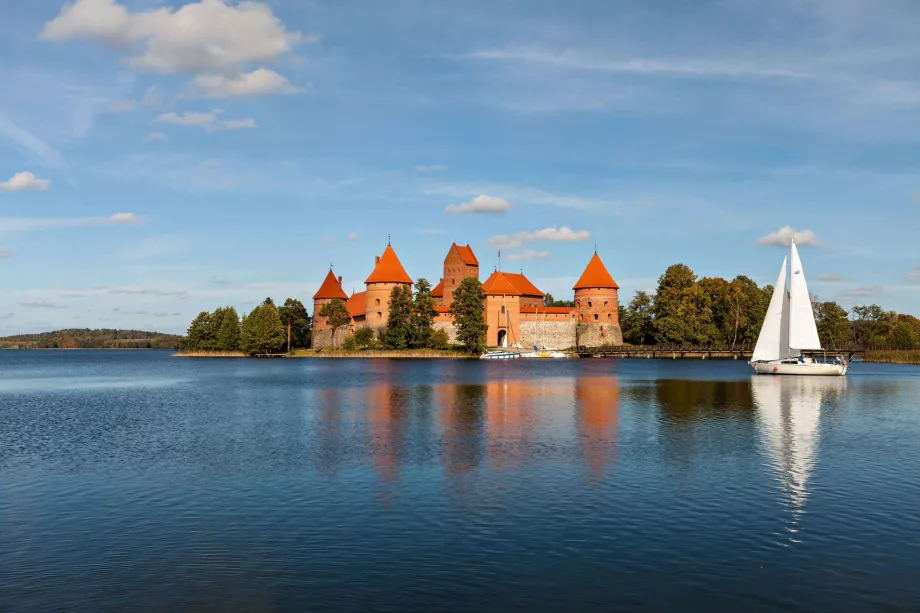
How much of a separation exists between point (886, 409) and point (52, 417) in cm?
3131

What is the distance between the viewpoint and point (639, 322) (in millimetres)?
97625

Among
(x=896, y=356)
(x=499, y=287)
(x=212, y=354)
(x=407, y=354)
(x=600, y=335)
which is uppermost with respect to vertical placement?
(x=499, y=287)

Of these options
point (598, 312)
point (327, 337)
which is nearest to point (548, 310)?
point (598, 312)

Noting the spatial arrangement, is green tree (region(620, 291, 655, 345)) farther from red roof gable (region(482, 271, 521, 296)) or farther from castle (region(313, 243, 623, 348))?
red roof gable (region(482, 271, 521, 296))

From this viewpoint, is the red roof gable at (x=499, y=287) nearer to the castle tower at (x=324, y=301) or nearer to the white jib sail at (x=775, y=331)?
the castle tower at (x=324, y=301)

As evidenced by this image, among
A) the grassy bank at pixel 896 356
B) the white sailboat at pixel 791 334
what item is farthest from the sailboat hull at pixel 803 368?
the grassy bank at pixel 896 356

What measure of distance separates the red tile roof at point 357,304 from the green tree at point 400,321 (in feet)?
55.5

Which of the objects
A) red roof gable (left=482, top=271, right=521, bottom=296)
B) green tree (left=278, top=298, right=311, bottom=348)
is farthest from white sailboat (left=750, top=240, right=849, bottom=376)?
green tree (left=278, top=298, right=311, bottom=348)

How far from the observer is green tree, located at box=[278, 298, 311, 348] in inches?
4045

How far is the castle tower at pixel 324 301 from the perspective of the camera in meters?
101

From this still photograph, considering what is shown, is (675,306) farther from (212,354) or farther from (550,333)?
(212,354)

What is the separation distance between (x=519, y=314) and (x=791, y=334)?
4911 cm

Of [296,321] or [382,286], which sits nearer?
[382,286]

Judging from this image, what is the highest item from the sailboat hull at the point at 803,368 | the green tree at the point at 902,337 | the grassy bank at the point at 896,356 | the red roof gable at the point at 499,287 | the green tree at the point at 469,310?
the red roof gable at the point at 499,287
